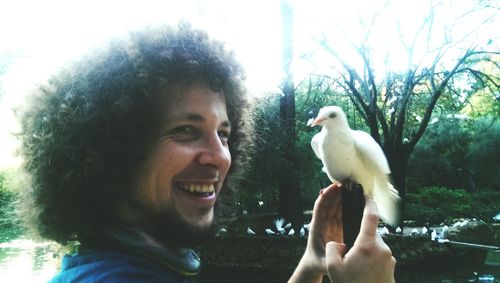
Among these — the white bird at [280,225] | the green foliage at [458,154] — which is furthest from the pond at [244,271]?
the green foliage at [458,154]

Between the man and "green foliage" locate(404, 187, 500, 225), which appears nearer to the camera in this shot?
the man

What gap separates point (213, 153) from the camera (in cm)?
130

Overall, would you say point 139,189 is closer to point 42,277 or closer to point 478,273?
point 42,277

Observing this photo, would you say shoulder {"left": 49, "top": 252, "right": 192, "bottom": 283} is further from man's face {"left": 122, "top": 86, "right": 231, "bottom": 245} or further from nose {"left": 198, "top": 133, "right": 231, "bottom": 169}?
nose {"left": 198, "top": 133, "right": 231, "bottom": 169}

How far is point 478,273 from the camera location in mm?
8977

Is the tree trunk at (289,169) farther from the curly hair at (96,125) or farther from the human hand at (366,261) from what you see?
the human hand at (366,261)

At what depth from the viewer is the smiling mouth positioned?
1.29m

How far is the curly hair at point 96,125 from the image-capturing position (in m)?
1.32

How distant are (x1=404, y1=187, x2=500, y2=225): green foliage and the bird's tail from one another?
1183 centimetres

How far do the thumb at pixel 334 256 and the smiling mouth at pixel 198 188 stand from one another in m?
0.37

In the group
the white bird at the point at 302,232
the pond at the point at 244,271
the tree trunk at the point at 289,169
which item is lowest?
the pond at the point at 244,271

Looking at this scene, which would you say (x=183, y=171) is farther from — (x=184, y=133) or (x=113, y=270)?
(x=113, y=270)

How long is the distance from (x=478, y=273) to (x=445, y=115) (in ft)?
23.4

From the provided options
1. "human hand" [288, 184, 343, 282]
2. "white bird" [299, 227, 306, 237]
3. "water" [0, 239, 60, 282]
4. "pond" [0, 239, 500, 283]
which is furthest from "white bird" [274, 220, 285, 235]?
"human hand" [288, 184, 343, 282]
